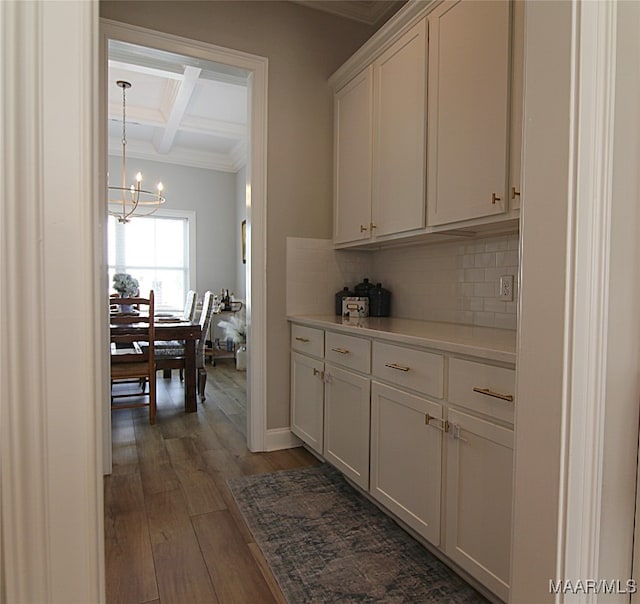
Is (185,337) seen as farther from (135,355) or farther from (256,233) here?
(256,233)

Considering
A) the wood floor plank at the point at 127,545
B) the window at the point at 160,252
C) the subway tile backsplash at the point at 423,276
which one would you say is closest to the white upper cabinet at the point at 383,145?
the subway tile backsplash at the point at 423,276

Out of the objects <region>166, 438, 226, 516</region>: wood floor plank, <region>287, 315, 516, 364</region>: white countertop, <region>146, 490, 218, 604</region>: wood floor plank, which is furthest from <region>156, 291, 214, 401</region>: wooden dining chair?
<region>287, 315, 516, 364</region>: white countertop

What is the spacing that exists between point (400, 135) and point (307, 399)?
63.6 inches

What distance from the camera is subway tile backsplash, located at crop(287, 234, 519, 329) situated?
2119mm

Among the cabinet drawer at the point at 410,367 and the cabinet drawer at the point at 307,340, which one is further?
the cabinet drawer at the point at 307,340

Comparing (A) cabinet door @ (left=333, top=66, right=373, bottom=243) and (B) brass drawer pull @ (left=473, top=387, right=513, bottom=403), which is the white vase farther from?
(B) brass drawer pull @ (left=473, top=387, right=513, bottom=403)

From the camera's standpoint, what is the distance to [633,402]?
2.73ft

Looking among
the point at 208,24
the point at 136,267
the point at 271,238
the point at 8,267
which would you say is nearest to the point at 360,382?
the point at 271,238

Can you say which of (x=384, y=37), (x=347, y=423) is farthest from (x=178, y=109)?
(x=347, y=423)

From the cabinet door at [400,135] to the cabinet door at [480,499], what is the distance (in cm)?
108

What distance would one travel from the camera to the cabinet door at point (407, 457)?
1.62 metres

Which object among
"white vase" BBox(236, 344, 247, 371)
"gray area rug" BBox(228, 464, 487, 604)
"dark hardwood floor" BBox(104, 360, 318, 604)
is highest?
"white vase" BBox(236, 344, 247, 371)

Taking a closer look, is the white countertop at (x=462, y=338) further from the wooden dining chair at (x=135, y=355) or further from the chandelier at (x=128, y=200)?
the chandelier at (x=128, y=200)

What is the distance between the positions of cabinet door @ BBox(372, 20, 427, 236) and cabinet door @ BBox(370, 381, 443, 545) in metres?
0.90
